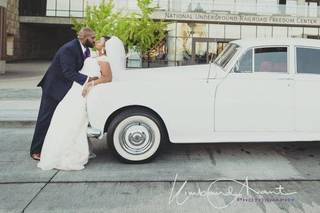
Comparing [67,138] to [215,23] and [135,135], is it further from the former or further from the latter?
[215,23]

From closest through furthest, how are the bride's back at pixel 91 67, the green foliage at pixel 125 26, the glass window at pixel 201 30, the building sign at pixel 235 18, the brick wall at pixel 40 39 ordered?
1. the bride's back at pixel 91 67
2. the green foliage at pixel 125 26
3. the building sign at pixel 235 18
4. the glass window at pixel 201 30
5. the brick wall at pixel 40 39

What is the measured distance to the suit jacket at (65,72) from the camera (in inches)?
233

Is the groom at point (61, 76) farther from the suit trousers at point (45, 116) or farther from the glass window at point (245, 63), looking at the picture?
the glass window at point (245, 63)

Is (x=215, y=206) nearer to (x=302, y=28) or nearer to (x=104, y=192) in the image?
(x=104, y=192)

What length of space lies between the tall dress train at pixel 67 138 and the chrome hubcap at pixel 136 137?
509 mm

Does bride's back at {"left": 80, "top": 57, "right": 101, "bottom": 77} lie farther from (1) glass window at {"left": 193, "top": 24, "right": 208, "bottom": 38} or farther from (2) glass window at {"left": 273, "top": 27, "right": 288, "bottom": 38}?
(2) glass window at {"left": 273, "top": 27, "right": 288, "bottom": 38}

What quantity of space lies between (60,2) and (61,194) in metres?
47.7

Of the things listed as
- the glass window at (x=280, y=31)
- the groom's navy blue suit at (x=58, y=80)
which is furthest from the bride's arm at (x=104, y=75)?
the glass window at (x=280, y=31)

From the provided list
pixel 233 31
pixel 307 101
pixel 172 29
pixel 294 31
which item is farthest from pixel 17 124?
pixel 294 31

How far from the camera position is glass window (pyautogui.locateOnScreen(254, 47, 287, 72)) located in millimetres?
6152

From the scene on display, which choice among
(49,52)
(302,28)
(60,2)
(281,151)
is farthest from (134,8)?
(281,151)

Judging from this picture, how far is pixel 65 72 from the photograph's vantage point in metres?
5.91

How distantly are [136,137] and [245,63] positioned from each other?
1806mm

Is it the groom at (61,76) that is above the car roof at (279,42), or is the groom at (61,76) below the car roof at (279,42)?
below
